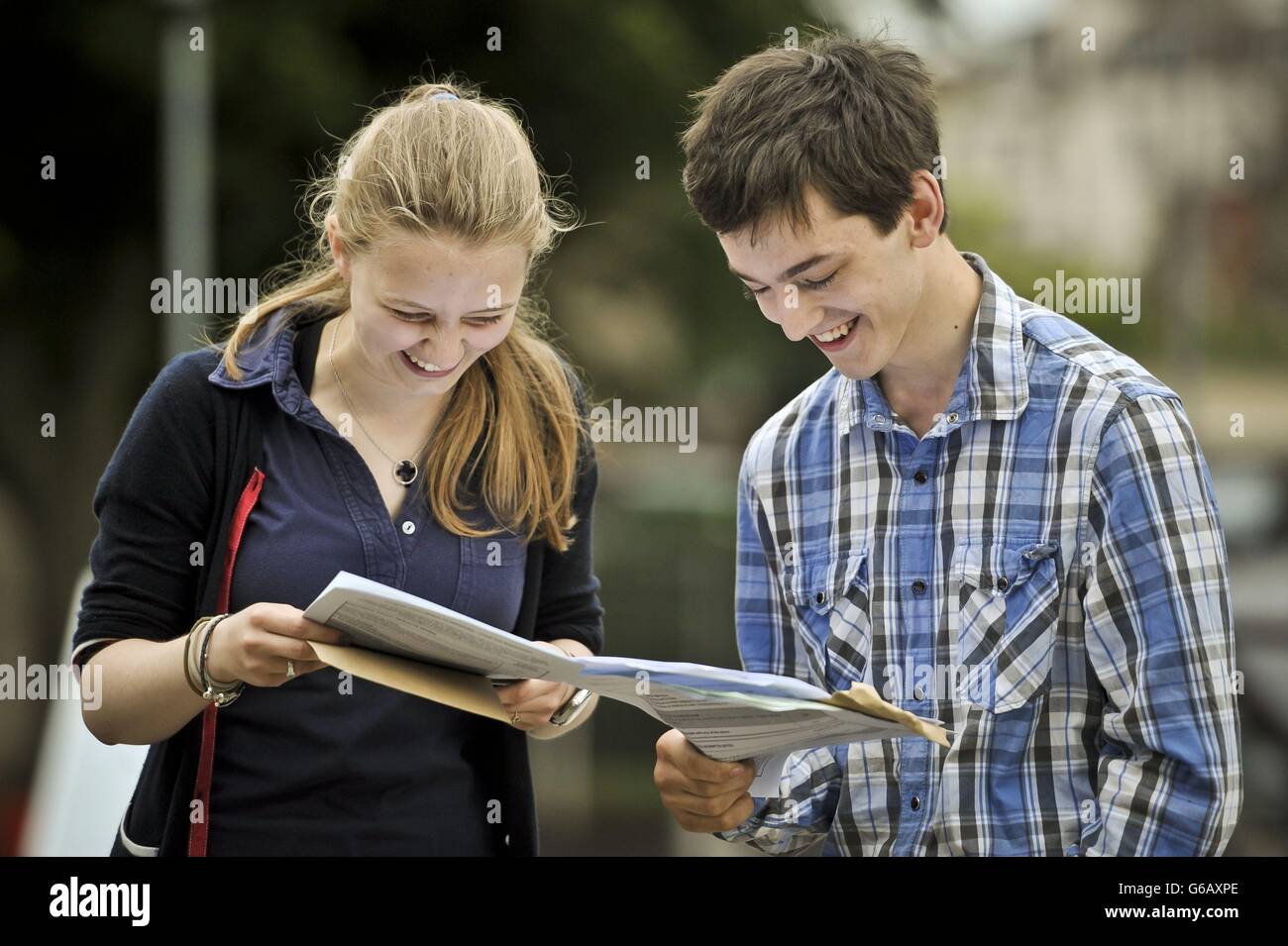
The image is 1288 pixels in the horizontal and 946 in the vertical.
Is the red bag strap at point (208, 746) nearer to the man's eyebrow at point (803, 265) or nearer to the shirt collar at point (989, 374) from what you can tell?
the man's eyebrow at point (803, 265)

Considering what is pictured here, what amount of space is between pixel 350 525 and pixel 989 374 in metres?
0.98

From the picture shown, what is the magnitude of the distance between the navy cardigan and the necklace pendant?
0.21 meters

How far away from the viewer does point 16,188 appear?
22.6 ft

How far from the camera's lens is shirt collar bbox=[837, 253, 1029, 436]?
2.30m

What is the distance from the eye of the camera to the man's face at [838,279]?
226 cm

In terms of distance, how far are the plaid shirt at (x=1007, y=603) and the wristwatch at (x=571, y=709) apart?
0.96ft

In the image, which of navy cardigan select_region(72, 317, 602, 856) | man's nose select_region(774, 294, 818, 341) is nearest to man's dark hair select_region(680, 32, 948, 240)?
man's nose select_region(774, 294, 818, 341)

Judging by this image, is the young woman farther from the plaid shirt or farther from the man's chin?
the man's chin

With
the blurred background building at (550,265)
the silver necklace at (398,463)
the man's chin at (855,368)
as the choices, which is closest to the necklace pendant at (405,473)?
the silver necklace at (398,463)

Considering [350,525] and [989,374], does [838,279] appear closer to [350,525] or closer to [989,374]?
[989,374]

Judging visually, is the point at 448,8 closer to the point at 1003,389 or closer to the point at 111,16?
the point at 111,16

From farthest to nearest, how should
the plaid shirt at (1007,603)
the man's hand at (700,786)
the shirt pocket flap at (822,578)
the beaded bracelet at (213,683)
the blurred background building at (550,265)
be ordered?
the blurred background building at (550,265) → the shirt pocket flap at (822,578) → the man's hand at (700,786) → the beaded bracelet at (213,683) → the plaid shirt at (1007,603)

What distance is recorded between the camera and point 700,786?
7.73 feet
